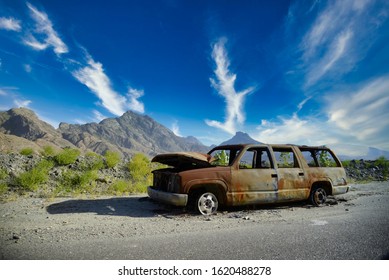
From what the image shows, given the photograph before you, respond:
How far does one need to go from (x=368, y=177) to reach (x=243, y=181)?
14.7m

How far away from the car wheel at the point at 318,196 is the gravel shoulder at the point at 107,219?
0.81 feet

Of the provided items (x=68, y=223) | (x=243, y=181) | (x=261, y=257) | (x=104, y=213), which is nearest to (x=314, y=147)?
(x=243, y=181)

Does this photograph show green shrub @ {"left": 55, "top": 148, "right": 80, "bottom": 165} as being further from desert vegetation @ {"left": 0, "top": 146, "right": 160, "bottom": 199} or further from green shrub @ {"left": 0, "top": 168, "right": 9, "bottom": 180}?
green shrub @ {"left": 0, "top": 168, "right": 9, "bottom": 180}

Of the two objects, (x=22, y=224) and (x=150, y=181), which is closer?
(x=22, y=224)

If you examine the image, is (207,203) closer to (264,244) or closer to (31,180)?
(264,244)

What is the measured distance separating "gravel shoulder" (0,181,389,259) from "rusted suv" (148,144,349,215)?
0.35 metres

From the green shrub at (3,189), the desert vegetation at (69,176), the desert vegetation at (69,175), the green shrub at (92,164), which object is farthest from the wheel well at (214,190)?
the green shrub at (92,164)

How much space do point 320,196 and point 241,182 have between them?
278cm

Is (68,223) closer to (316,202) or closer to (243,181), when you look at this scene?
(243,181)

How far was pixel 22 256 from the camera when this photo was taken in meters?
3.29

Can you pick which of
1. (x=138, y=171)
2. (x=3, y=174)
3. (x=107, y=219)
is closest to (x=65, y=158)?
(x=3, y=174)

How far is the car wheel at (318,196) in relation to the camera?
6895 millimetres

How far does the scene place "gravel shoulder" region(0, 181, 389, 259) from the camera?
3.97 m

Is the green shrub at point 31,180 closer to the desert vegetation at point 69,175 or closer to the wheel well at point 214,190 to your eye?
the desert vegetation at point 69,175
